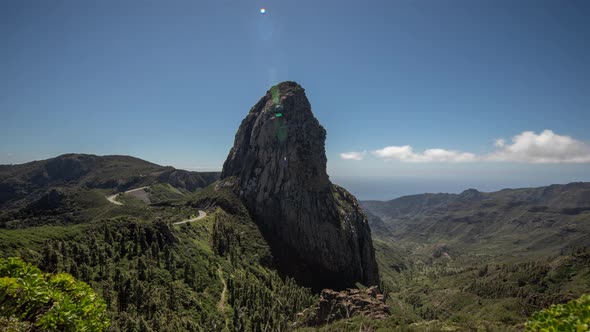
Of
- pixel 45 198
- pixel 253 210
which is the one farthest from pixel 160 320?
pixel 45 198

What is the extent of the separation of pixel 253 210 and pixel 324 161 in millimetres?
57229

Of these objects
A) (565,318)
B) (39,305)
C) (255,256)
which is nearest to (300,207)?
(255,256)

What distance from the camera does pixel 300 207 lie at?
172375 mm

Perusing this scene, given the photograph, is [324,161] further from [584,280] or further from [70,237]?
[584,280]

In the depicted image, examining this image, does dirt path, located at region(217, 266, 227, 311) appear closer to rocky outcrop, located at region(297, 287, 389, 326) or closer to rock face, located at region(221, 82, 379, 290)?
rocky outcrop, located at region(297, 287, 389, 326)

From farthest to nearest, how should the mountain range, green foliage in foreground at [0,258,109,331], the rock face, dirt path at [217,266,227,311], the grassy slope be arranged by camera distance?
the rock face → dirt path at [217,266,227,311] → the mountain range → the grassy slope → green foliage in foreground at [0,258,109,331]

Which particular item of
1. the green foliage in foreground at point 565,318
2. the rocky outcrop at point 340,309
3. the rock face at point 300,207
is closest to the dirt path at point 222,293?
the rocky outcrop at point 340,309

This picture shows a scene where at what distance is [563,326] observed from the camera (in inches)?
407

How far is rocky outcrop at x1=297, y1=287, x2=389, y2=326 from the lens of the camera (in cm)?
8925

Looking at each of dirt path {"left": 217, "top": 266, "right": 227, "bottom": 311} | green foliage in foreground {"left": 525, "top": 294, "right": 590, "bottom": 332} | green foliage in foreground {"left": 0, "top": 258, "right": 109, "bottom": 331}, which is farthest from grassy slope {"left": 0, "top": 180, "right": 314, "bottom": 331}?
→ green foliage in foreground {"left": 525, "top": 294, "right": 590, "bottom": 332}

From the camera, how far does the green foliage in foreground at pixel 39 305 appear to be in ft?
43.0

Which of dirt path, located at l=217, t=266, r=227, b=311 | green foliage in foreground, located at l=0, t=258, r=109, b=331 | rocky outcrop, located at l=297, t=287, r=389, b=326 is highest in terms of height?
green foliage in foreground, located at l=0, t=258, r=109, b=331

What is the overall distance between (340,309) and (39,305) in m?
91.3

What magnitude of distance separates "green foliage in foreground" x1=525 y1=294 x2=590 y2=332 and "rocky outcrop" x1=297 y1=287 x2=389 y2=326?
82.4 meters
